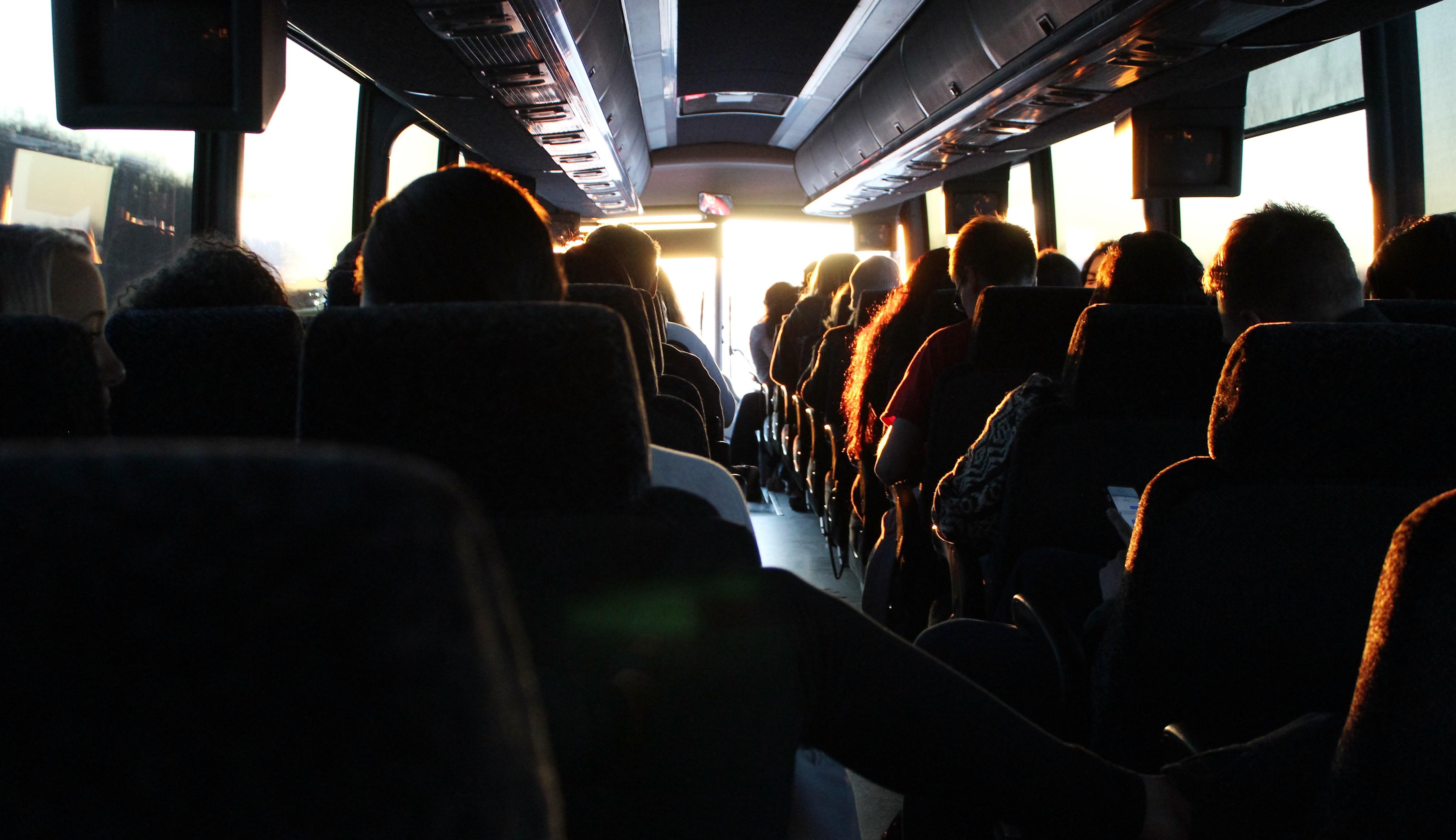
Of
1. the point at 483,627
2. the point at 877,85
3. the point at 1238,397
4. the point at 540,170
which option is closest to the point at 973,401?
the point at 1238,397

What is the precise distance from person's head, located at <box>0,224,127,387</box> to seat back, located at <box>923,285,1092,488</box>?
2.13 m

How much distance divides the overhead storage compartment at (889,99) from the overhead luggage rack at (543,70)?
6.99 ft

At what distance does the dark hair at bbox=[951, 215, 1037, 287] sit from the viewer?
3.29m

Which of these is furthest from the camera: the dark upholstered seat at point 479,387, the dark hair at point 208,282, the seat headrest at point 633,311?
the seat headrest at point 633,311

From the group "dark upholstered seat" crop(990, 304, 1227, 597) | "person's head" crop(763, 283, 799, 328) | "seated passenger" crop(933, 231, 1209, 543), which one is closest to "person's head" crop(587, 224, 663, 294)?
"seated passenger" crop(933, 231, 1209, 543)

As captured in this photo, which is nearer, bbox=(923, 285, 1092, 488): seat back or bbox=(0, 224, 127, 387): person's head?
bbox=(0, 224, 127, 387): person's head

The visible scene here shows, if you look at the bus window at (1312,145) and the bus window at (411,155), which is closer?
the bus window at (1312,145)

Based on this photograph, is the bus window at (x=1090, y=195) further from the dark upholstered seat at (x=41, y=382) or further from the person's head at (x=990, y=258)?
the dark upholstered seat at (x=41, y=382)

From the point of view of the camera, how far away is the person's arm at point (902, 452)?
333 centimetres

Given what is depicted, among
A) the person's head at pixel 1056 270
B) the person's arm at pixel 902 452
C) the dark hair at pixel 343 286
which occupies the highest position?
the person's head at pixel 1056 270

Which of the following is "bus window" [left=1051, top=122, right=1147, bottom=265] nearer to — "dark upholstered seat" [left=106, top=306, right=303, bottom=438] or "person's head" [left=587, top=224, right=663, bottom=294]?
"person's head" [left=587, top=224, right=663, bottom=294]

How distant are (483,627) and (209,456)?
0.40ft

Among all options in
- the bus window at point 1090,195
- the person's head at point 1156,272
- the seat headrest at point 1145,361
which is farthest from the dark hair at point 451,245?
the bus window at point 1090,195

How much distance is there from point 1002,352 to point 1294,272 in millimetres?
915
